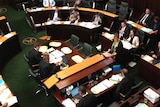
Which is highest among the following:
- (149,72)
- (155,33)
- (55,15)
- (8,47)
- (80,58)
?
(55,15)

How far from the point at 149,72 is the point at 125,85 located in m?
1.71

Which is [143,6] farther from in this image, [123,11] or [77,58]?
[77,58]

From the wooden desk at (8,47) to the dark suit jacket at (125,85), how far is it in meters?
4.49

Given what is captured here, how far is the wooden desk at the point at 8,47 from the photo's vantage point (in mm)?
7863

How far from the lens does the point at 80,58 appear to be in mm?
6773

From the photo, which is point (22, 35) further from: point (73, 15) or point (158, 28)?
point (158, 28)

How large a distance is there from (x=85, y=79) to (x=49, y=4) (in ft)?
20.1

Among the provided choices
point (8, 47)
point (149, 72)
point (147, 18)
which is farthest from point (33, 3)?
point (149, 72)

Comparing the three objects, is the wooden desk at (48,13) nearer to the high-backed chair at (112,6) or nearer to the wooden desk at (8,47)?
the high-backed chair at (112,6)

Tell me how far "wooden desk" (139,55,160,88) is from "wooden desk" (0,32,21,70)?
4.71 meters

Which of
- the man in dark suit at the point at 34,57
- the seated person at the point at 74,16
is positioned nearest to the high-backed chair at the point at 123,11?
the seated person at the point at 74,16

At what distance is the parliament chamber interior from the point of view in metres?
5.44

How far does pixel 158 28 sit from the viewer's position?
841cm

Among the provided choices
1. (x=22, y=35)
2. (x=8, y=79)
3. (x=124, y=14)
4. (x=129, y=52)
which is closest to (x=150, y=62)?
(x=129, y=52)
